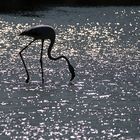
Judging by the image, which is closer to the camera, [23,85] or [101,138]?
[101,138]

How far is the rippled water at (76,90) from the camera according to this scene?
42.0ft

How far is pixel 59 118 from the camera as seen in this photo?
1374cm

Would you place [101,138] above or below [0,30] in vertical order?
above

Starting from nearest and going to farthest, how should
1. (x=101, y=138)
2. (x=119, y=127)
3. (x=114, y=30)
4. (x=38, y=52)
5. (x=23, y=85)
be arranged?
(x=101, y=138), (x=119, y=127), (x=23, y=85), (x=38, y=52), (x=114, y=30)

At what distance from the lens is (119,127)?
1292 cm

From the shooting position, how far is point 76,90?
55.4ft

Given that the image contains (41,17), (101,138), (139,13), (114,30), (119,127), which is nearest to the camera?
(101,138)

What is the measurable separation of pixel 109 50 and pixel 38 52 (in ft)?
8.94

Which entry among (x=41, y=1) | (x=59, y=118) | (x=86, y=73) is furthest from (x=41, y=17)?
(x=59, y=118)

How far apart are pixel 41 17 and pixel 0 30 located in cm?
649

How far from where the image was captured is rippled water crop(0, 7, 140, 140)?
42.0ft

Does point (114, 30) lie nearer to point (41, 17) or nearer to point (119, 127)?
point (41, 17)

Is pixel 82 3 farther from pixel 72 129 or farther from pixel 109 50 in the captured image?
pixel 72 129

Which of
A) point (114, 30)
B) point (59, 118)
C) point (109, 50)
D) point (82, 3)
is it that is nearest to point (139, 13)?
point (82, 3)
